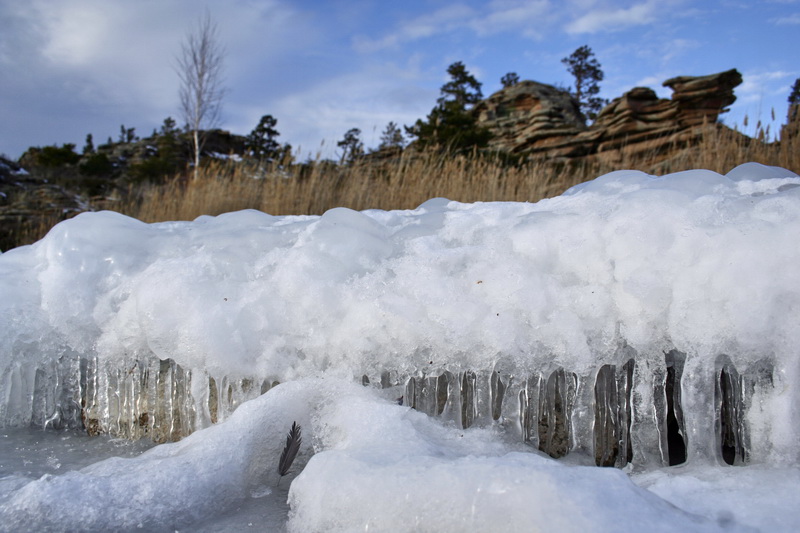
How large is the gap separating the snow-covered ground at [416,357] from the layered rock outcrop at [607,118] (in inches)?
398

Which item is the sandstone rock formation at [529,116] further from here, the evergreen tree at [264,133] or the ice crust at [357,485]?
the ice crust at [357,485]

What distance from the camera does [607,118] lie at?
1430cm

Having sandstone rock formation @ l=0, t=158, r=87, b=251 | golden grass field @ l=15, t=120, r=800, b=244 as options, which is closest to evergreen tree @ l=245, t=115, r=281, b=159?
sandstone rock formation @ l=0, t=158, r=87, b=251

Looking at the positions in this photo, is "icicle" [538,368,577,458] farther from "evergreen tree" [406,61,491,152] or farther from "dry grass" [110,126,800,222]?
"evergreen tree" [406,61,491,152]

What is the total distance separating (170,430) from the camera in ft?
4.76

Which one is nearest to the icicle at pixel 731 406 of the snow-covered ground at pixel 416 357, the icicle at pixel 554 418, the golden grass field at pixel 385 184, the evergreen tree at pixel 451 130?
the snow-covered ground at pixel 416 357

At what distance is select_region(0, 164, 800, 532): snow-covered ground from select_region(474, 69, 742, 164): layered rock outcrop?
10.1 m

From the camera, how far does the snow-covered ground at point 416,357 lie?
2.62ft

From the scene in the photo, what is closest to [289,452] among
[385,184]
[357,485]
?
[357,485]

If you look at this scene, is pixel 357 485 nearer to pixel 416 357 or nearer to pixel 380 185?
pixel 416 357

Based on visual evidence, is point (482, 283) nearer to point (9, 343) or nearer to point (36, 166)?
point (9, 343)

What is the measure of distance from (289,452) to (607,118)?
1559 cm

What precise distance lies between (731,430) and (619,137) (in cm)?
1429

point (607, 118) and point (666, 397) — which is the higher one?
point (607, 118)
